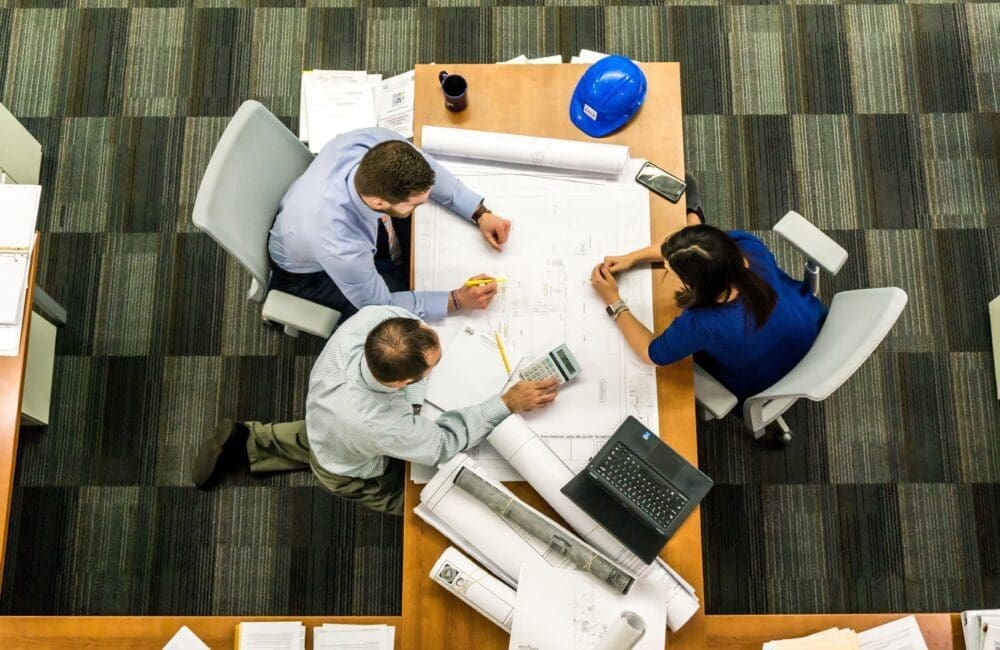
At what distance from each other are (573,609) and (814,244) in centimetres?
107

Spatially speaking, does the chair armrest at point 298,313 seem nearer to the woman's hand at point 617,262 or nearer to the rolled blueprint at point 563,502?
the rolled blueprint at point 563,502

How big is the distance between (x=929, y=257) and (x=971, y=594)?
117 centimetres

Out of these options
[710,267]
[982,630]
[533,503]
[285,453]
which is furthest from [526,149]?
[982,630]

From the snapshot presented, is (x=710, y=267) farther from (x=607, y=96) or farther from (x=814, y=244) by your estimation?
(x=607, y=96)

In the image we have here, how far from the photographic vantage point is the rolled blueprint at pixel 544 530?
5.03 feet

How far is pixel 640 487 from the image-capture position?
1.56m

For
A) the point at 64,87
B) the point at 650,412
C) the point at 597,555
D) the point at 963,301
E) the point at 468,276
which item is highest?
the point at 64,87

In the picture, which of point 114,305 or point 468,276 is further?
point 114,305

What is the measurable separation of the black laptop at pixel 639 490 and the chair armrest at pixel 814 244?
670 mm

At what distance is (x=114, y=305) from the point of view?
8.80 feet

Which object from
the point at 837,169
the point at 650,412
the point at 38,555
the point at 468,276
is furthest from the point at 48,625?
the point at 837,169

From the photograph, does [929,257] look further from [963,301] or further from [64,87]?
[64,87]

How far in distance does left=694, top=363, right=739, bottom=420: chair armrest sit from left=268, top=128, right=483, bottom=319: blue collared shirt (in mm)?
651

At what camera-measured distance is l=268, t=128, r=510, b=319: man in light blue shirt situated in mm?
1704
